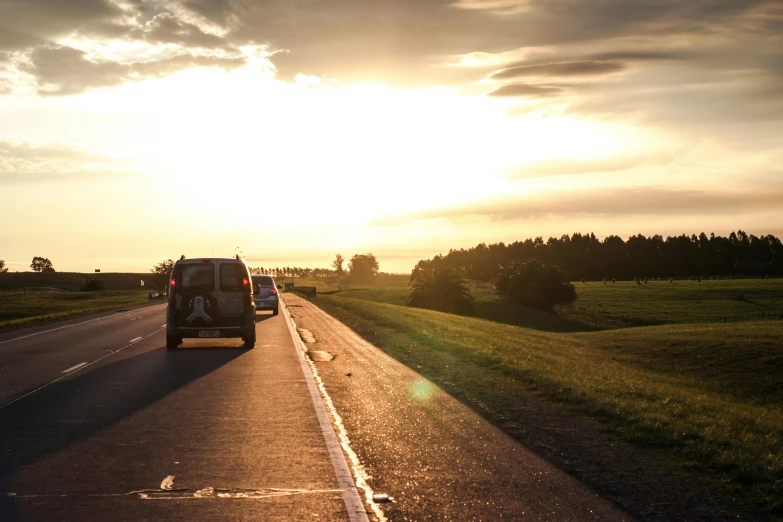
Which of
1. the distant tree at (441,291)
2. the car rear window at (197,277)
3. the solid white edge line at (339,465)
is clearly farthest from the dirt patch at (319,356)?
the distant tree at (441,291)

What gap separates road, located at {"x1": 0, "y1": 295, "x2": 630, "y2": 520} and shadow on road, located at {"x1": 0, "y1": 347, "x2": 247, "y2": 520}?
0.09ft

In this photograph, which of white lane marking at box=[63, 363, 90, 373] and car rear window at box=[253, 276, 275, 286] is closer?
white lane marking at box=[63, 363, 90, 373]

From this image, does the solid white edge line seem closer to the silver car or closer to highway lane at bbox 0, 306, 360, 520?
A: highway lane at bbox 0, 306, 360, 520

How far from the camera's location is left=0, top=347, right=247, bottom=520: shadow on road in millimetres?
8250

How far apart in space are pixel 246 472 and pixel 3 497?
2003 mm

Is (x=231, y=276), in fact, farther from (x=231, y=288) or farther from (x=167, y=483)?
(x=167, y=483)

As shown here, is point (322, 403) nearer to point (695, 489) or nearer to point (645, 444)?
point (645, 444)

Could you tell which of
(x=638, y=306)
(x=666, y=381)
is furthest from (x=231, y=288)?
(x=638, y=306)

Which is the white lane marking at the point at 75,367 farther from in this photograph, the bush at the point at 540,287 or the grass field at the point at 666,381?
the bush at the point at 540,287

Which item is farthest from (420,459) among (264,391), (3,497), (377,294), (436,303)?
(377,294)

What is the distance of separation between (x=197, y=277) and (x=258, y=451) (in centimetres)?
1311

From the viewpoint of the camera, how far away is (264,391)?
13.1 meters

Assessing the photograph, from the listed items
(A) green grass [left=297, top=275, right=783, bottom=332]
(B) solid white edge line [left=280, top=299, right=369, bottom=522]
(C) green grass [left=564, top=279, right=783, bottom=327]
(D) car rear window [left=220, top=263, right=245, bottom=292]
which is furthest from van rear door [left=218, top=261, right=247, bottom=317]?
(C) green grass [left=564, top=279, right=783, bottom=327]

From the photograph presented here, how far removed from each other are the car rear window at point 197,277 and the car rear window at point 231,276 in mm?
255
